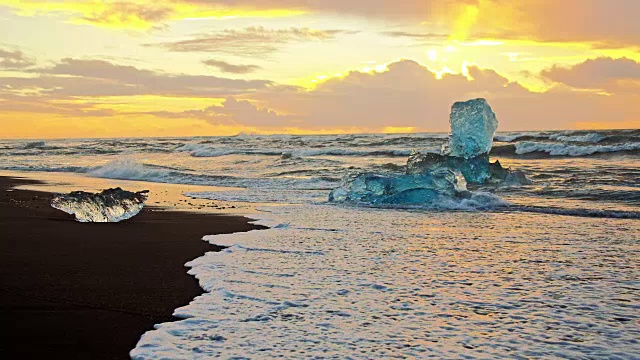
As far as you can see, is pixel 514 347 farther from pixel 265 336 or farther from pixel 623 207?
pixel 623 207

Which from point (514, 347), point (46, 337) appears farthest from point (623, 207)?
point (46, 337)

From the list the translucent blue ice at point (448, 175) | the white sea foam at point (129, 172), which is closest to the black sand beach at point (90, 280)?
the translucent blue ice at point (448, 175)

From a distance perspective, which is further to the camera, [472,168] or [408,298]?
[472,168]

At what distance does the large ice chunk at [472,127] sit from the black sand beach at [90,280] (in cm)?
1199

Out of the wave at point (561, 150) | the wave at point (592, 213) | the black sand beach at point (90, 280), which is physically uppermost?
the wave at point (561, 150)

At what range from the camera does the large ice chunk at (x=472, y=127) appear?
68.7ft

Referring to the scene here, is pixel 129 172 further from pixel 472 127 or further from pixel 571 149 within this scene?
pixel 571 149

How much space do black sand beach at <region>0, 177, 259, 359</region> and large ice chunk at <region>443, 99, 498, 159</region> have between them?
1199 cm

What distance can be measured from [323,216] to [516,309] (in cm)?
710

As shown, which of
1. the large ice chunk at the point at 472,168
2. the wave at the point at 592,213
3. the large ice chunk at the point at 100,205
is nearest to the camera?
the large ice chunk at the point at 100,205

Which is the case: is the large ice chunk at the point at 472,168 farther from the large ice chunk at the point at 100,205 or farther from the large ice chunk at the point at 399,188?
the large ice chunk at the point at 100,205

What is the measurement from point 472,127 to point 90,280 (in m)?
16.9

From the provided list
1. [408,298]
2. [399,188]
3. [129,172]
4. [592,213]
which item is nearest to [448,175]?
[399,188]

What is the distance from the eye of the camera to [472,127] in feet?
68.9
